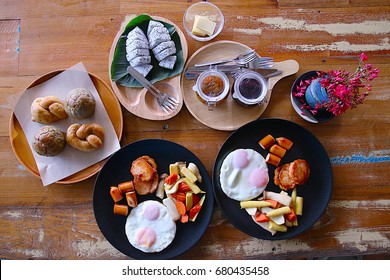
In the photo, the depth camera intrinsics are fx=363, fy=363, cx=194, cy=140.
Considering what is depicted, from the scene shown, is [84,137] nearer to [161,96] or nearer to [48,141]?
[48,141]

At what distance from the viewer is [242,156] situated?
1.71m

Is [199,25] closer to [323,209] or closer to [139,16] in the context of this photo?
[139,16]

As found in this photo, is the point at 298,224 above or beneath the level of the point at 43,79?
beneath

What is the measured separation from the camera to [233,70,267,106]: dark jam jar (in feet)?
5.57

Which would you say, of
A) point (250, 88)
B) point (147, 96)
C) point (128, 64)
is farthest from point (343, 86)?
point (128, 64)

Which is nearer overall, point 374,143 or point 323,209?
point 323,209

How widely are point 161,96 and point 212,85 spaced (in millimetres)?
256

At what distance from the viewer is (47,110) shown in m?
1.72

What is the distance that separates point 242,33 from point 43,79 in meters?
1.03

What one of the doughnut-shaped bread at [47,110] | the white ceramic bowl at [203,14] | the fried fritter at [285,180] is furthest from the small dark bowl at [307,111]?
the doughnut-shaped bread at [47,110]

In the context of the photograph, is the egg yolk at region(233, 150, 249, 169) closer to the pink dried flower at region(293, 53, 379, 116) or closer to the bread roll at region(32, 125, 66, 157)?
the pink dried flower at region(293, 53, 379, 116)

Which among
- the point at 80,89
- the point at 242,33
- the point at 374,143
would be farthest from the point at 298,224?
the point at 80,89

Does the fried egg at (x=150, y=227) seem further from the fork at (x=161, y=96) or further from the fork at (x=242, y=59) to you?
→ the fork at (x=242, y=59)

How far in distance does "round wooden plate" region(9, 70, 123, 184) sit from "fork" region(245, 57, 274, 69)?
673 mm
